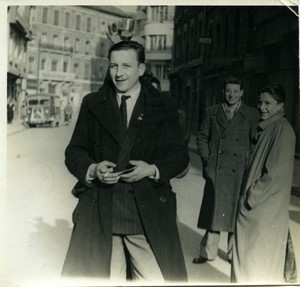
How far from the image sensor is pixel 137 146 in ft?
4.66

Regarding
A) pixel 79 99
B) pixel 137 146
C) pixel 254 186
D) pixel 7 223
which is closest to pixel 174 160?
pixel 137 146

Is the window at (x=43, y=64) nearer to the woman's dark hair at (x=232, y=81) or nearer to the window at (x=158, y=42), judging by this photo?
the window at (x=158, y=42)

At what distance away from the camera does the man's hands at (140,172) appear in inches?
53.3

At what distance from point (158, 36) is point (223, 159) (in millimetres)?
651

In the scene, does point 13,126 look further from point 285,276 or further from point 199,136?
point 285,276

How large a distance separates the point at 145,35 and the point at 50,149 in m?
0.70

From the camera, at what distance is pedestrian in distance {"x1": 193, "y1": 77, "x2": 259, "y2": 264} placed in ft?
5.42

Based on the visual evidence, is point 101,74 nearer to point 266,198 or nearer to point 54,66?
point 54,66

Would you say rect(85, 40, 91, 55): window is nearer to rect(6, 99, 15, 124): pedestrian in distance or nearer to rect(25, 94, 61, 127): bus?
rect(25, 94, 61, 127): bus

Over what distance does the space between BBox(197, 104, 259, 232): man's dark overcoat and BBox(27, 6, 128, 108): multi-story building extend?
60 cm

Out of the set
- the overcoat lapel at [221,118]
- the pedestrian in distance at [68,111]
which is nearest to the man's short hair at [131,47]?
the pedestrian in distance at [68,111]

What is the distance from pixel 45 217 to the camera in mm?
1705

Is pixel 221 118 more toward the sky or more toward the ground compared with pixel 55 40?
more toward the ground

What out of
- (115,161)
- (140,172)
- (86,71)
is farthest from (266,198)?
(86,71)
